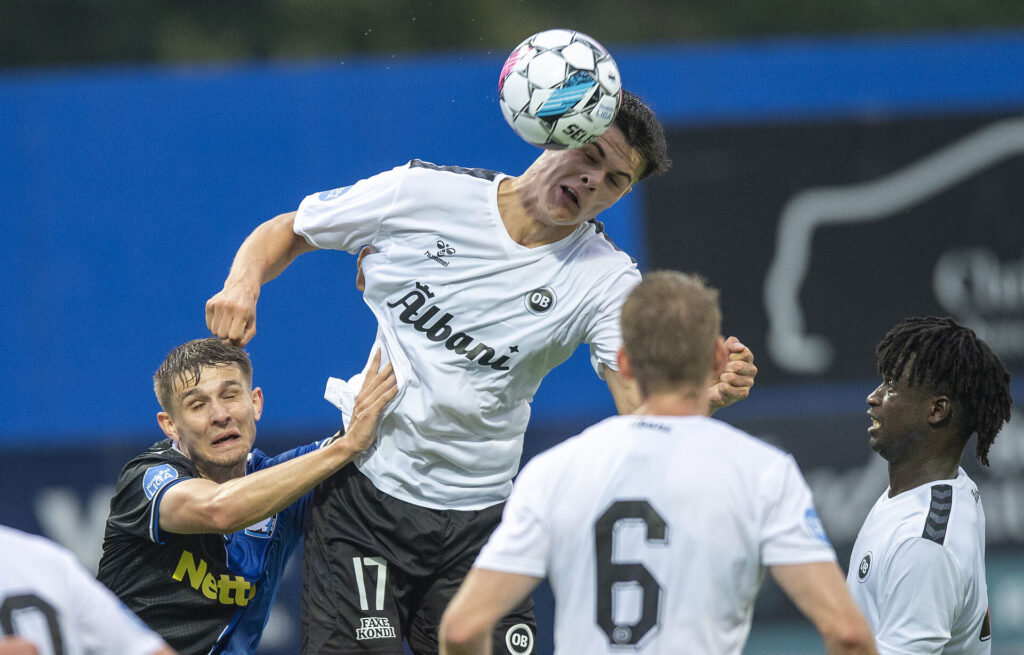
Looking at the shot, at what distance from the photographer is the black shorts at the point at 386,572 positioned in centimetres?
534

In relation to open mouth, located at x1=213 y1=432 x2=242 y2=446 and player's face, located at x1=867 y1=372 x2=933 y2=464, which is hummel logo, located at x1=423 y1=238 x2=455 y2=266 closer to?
open mouth, located at x1=213 y1=432 x2=242 y2=446

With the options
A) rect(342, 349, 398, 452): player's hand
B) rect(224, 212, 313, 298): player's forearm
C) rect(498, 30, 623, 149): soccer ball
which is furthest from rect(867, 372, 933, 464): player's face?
rect(224, 212, 313, 298): player's forearm

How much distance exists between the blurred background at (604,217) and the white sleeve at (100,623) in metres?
7.04

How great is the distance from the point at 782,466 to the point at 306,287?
7.44 metres

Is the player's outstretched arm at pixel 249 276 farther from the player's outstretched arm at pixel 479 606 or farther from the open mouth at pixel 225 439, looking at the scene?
the player's outstretched arm at pixel 479 606

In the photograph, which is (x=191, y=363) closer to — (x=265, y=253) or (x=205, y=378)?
(x=205, y=378)

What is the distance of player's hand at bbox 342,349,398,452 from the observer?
5.30 meters

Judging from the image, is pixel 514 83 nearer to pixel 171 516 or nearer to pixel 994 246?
pixel 171 516

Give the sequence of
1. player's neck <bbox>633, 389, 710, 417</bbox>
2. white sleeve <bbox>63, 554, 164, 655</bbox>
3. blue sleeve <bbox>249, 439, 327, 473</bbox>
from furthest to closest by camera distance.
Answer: blue sleeve <bbox>249, 439, 327, 473</bbox> → player's neck <bbox>633, 389, 710, 417</bbox> → white sleeve <bbox>63, 554, 164, 655</bbox>

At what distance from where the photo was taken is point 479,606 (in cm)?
380

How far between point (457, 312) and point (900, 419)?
5.65 ft

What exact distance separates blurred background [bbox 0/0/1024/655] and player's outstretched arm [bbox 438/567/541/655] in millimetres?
6909

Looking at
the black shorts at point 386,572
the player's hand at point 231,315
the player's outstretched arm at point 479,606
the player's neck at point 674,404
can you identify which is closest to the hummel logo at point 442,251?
the player's hand at point 231,315

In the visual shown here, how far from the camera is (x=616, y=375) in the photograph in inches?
209
